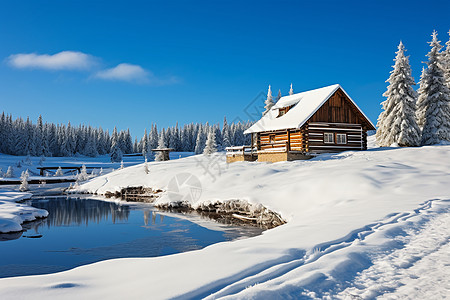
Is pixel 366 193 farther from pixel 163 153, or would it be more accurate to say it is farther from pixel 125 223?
pixel 163 153

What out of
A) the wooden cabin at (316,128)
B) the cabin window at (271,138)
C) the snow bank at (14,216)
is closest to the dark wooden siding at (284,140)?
the wooden cabin at (316,128)

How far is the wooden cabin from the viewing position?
95.3 feet

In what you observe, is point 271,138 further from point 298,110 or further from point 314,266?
point 314,266

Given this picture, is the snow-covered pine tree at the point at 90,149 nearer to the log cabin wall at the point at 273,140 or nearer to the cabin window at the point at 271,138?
the log cabin wall at the point at 273,140

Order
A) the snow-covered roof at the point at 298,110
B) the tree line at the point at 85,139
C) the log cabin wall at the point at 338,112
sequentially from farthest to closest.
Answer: the tree line at the point at 85,139, the log cabin wall at the point at 338,112, the snow-covered roof at the point at 298,110

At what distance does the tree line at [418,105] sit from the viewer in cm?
3288

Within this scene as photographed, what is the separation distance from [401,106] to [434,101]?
3.99m

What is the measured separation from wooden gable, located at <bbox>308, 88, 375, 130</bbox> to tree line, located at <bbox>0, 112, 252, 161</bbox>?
45076 millimetres

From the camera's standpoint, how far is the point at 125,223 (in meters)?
17.4

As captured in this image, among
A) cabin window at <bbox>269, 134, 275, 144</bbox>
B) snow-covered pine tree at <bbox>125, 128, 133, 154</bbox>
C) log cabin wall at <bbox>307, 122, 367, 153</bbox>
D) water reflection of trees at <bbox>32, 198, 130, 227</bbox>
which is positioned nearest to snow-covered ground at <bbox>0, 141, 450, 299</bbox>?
water reflection of trees at <bbox>32, 198, 130, 227</bbox>

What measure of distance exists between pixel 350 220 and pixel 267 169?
45.3 ft

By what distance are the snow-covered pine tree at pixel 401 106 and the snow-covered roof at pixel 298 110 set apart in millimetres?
4544

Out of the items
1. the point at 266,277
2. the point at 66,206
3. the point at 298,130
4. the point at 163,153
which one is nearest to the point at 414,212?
the point at 266,277

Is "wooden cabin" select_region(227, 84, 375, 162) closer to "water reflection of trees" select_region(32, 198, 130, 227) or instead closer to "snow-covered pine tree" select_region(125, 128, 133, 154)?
"water reflection of trees" select_region(32, 198, 130, 227)
